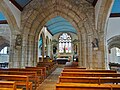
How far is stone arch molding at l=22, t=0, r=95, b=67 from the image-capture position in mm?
8289

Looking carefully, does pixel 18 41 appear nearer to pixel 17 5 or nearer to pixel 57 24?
pixel 17 5

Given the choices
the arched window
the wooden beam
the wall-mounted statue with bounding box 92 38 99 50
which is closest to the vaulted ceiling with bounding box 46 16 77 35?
the arched window

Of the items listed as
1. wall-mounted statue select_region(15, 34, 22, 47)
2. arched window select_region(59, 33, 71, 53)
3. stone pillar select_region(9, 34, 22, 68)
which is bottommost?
stone pillar select_region(9, 34, 22, 68)

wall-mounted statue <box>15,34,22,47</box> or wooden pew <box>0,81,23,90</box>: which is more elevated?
wall-mounted statue <box>15,34,22,47</box>

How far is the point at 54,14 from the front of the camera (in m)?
8.90

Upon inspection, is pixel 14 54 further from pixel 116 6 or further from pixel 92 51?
pixel 116 6

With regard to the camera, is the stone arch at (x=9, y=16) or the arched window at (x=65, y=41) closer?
the stone arch at (x=9, y=16)

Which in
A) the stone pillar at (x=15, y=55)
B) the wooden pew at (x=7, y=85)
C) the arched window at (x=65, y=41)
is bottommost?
the wooden pew at (x=7, y=85)

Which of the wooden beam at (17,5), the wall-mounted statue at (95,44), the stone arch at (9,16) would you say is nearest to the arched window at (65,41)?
the wooden beam at (17,5)

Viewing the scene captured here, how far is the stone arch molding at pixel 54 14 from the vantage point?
8289 millimetres

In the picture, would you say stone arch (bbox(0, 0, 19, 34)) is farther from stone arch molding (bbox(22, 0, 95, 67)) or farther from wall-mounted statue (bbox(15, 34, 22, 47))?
stone arch molding (bbox(22, 0, 95, 67))

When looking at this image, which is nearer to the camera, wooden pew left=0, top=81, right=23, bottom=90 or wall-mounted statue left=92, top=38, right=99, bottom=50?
wooden pew left=0, top=81, right=23, bottom=90

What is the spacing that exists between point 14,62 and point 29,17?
2.61 metres

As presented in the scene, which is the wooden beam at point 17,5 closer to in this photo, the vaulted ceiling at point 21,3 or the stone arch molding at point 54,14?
the vaulted ceiling at point 21,3
